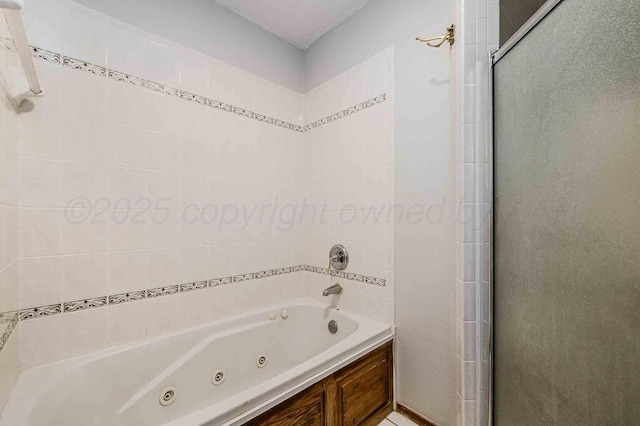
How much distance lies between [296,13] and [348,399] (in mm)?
2348

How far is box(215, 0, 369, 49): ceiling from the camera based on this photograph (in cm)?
174

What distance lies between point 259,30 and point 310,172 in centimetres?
107

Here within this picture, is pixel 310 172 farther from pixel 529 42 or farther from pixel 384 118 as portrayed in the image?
pixel 529 42

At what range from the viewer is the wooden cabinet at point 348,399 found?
1068 mm

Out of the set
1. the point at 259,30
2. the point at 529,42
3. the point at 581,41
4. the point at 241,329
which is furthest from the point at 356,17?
the point at 241,329

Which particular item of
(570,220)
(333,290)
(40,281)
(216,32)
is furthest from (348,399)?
(216,32)

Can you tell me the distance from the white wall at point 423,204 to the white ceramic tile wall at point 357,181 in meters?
0.07

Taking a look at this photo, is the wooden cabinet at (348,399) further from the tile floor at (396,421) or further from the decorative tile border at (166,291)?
the decorative tile border at (166,291)

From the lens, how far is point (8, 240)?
969 mm

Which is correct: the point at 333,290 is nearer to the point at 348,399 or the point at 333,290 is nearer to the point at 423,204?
the point at 348,399

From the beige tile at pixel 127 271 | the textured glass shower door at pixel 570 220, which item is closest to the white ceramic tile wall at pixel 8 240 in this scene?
the beige tile at pixel 127 271

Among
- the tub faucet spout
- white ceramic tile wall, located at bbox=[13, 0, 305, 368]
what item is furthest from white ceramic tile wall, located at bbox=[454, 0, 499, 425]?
white ceramic tile wall, located at bbox=[13, 0, 305, 368]

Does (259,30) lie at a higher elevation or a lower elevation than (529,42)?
higher

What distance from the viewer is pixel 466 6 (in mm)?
1156
